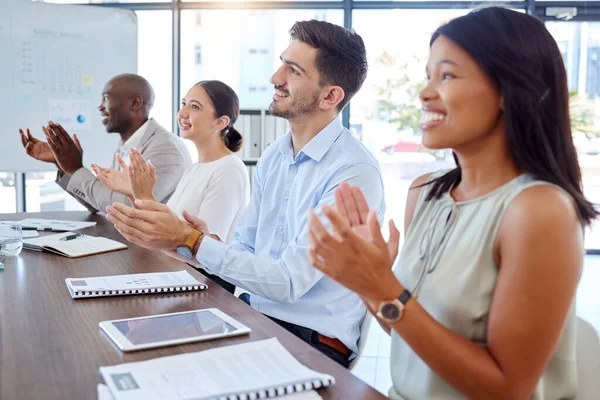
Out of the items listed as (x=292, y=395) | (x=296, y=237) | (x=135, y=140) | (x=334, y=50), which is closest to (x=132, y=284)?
(x=296, y=237)

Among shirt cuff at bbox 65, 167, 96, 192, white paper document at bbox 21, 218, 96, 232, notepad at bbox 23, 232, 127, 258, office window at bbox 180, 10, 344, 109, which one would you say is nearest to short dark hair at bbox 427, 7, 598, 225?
notepad at bbox 23, 232, 127, 258

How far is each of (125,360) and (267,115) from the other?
4021 mm

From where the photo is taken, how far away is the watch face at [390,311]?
3.36 ft

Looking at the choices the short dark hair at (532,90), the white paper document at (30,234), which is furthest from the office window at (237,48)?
the short dark hair at (532,90)

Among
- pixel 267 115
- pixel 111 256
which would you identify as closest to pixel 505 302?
pixel 111 256

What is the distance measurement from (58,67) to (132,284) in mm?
3729

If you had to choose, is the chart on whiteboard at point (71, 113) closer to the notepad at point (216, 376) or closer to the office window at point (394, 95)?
the office window at point (394, 95)

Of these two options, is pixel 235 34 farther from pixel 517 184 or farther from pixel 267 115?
pixel 517 184

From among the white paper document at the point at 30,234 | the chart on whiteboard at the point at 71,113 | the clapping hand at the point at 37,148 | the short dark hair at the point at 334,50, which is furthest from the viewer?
the chart on whiteboard at the point at 71,113

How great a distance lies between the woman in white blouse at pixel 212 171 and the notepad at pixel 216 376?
1.31m

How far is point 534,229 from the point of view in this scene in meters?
1.04

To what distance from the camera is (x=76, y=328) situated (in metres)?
1.34

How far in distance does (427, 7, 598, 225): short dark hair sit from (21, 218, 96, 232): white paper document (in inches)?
78.9

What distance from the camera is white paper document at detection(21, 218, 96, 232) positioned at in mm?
2652
